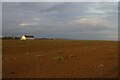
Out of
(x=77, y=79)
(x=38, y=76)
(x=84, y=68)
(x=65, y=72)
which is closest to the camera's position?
(x=77, y=79)

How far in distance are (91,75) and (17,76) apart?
3175 millimetres

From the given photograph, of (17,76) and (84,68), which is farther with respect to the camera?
(84,68)

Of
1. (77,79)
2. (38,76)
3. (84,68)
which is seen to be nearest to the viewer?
(77,79)

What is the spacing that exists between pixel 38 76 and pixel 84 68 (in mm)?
3297

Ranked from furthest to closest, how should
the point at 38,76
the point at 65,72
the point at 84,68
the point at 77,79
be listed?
the point at 84,68 < the point at 65,72 < the point at 38,76 < the point at 77,79

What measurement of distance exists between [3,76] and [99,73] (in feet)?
13.9

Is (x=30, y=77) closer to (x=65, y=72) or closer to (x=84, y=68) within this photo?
(x=65, y=72)

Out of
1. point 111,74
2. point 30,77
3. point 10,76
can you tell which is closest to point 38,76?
point 30,77

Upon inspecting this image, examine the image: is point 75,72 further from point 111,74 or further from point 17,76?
point 17,76

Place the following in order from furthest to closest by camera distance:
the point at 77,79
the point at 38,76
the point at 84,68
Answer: the point at 84,68 → the point at 38,76 → the point at 77,79

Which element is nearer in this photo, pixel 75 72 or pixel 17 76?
pixel 17 76

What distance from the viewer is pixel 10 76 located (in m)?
12.8

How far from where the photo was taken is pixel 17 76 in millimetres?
12719

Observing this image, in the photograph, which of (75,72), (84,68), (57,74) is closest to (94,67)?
(84,68)
